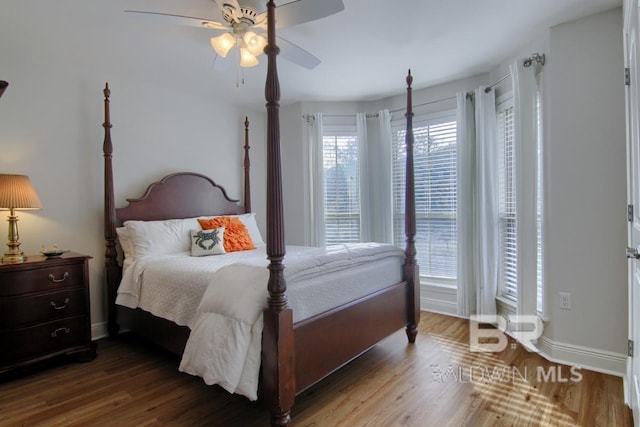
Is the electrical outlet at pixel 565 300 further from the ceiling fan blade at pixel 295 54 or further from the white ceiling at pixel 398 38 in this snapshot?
the ceiling fan blade at pixel 295 54

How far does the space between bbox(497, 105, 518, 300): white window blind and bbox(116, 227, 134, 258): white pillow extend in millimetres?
3269

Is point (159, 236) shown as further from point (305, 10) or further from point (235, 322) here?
point (305, 10)

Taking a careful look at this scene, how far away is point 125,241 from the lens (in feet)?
9.59

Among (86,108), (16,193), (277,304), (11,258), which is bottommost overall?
(277,304)

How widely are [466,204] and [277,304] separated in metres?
2.42

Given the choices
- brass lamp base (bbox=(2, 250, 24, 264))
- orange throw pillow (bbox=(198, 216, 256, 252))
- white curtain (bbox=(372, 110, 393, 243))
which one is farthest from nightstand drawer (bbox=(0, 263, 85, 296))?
white curtain (bbox=(372, 110, 393, 243))

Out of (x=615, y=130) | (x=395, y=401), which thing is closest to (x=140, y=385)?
(x=395, y=401)

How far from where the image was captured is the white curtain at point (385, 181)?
3891mm

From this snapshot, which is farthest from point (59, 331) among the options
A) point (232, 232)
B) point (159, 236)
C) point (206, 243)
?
point (232, 232)

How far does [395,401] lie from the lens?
6.52 ft

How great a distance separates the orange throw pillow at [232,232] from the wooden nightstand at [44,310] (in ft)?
3.42

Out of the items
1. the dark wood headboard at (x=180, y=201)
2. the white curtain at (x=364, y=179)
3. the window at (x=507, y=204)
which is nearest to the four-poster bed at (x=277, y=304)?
the dark wood headboard at (x=180, y=201)

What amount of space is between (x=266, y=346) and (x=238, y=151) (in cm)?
305

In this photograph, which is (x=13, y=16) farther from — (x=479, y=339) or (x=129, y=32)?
(x=479, y=339)
